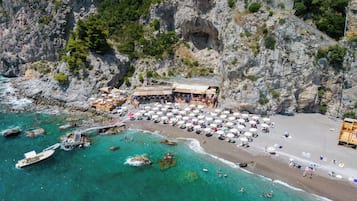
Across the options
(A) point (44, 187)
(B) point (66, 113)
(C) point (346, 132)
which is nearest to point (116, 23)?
(B) point (66, 113)

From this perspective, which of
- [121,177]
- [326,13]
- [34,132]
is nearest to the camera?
[121,177]

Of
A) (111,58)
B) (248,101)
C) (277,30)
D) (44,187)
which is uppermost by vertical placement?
(277,30)

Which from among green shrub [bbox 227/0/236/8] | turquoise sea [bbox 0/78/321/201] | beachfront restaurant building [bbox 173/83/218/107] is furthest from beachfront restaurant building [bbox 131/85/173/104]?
green shrub [bbox 227/0/236/8]

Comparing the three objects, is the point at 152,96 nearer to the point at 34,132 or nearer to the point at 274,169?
the point at 34,132

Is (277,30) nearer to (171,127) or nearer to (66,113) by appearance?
(171,127)

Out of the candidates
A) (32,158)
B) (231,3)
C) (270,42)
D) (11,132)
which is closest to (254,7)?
(231,3)

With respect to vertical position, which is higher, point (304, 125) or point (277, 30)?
point (277, 30)

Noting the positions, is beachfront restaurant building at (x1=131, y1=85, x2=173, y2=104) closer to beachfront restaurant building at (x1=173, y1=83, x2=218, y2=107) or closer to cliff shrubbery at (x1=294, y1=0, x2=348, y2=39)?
beachfront restaurant building at (x1=173, y1=83, x2=218, y2=107)
